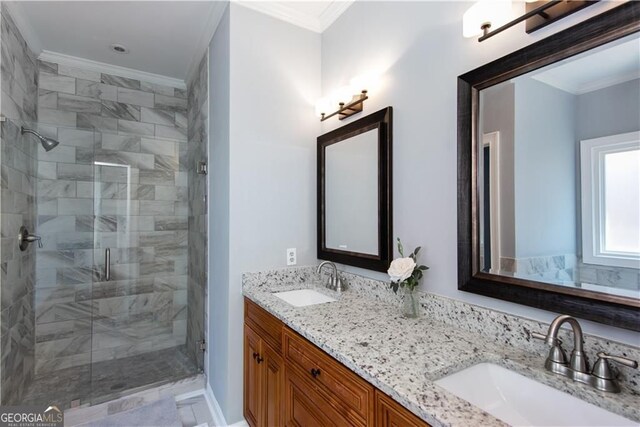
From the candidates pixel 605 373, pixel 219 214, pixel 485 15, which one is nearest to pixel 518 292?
pixel 605 373

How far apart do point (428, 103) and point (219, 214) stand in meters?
1.45

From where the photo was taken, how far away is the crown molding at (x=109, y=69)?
2668mm

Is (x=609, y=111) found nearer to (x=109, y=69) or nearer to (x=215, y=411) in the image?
(x=215, y=411)

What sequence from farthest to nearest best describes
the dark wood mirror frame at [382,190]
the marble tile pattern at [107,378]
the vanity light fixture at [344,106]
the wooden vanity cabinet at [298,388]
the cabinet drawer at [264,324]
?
1. the marble tile pattern at [107,378]
2. the vanity light fixture at [344,106]
3. the dark wood mirror frame at [382,190]
4. the cabinet drawer at [264,324]
5. the wooden vanity cabinet at [298,388]

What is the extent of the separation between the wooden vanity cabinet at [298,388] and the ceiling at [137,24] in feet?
6.33

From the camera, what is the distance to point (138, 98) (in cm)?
304

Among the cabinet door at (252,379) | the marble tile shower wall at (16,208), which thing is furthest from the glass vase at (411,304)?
the marble tile shower wall at (16,208)

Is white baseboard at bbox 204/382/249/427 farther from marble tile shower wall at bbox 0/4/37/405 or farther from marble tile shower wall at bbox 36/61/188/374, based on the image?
marble tile shower wall at bbox 0/4/37/405

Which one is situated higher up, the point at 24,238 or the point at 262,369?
the point at 24,238

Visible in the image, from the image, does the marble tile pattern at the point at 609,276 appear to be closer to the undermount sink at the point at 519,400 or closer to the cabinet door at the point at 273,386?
the undermount sink at the point at 519,400

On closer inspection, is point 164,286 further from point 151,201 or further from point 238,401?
point 238,401

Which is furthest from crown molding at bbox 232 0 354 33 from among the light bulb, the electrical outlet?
the electrical outlet

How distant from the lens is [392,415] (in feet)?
2.78

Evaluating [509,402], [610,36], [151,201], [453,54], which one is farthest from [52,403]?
[610,36]
